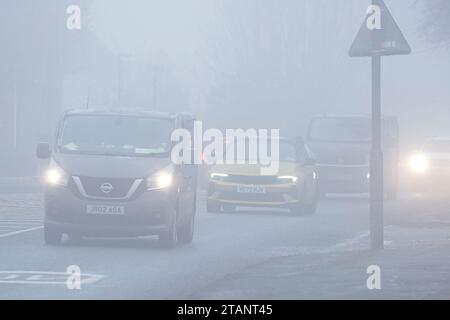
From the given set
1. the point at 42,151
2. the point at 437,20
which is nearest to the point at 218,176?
the point at 437,20

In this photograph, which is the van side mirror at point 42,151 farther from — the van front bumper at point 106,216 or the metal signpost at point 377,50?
the metal signpost at point 377,50

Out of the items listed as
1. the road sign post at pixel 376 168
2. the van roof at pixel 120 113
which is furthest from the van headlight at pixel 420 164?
the road sign post at pixel 376 168

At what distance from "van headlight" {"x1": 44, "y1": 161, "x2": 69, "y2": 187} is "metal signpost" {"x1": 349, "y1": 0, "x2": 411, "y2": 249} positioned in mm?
3896

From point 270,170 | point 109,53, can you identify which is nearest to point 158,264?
point 270,170

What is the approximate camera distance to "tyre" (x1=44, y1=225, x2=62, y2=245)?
63.6ft

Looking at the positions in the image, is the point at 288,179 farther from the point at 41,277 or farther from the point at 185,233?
the point at 41,277

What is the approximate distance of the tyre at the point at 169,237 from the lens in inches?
764

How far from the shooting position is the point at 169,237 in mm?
19469

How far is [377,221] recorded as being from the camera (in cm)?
1894

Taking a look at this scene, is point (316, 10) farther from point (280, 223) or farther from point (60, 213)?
point (60, 213)

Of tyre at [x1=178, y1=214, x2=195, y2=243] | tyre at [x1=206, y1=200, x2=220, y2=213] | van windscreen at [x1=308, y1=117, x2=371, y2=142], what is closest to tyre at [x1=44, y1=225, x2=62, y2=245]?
tyre at [x1=178, y1=214, x2=195, y2=243]

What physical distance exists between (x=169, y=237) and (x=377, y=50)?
3.59 m

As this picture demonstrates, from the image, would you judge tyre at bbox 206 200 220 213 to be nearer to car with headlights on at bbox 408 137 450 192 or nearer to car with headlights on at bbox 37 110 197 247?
car with headlights on at bbox 37 110 197 247
